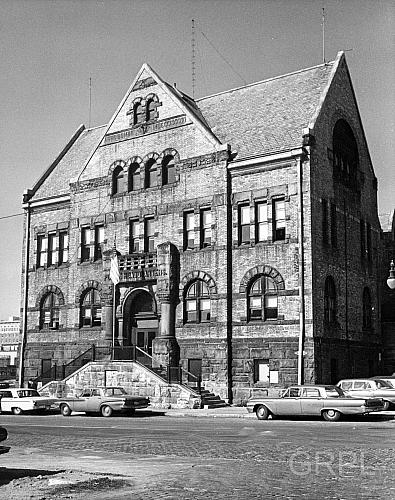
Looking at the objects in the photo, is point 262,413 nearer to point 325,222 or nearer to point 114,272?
point 325,222

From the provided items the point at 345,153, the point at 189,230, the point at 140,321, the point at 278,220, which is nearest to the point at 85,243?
the point at 140,321

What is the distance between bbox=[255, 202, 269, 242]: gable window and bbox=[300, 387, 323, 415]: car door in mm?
10941

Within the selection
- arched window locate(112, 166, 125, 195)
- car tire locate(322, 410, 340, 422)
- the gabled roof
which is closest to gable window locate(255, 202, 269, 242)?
the gabled roof

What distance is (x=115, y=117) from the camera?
137 feet

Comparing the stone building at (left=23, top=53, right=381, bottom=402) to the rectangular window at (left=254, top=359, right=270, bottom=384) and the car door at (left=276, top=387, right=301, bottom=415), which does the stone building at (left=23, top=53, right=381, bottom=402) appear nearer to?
the rectangular window at (left=254, top=359, right=270, bottom=384)

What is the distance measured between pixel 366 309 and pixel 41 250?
→ 20.4 metres

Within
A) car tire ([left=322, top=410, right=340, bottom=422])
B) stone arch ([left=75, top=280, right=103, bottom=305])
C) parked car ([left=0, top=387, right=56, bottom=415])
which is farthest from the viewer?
stone arch ([left=75, top=280, right=103, bottom=305])

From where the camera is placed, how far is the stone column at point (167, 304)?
36.4 meters

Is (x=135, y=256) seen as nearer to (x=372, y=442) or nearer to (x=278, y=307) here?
(x=278, y=307)

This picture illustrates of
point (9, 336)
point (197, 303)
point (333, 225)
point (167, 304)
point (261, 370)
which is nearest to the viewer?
point (261, 370)

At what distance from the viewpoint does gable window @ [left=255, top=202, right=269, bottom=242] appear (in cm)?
3512

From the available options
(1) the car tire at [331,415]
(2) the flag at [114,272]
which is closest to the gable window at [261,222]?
(2) the flag at [114,272]

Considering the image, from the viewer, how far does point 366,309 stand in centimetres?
3959

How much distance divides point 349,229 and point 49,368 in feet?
64.3
